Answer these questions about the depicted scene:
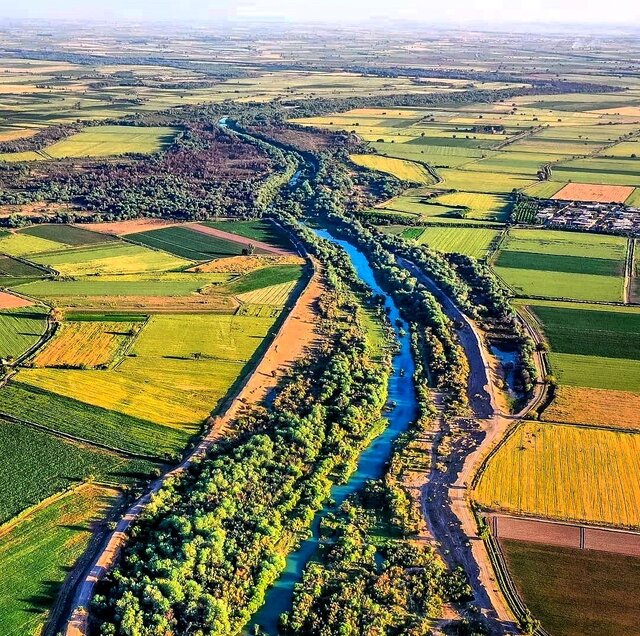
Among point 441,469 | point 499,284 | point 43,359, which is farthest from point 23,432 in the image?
point 499,284

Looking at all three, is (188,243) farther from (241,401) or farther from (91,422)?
(91,422)

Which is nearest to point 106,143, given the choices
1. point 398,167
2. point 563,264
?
point 398,167

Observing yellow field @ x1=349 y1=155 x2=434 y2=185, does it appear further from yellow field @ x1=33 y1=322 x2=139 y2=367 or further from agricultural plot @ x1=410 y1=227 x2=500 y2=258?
yellow field @ x1=33 y1=322 x2=139 y2=367

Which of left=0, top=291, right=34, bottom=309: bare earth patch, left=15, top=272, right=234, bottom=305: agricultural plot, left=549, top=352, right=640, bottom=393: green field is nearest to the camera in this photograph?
left=549, top=352, right=640, bottom=393: green field

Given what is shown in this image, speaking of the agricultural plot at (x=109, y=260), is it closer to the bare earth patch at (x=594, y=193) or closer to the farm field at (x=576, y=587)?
the farm field at (x=576, y=587)

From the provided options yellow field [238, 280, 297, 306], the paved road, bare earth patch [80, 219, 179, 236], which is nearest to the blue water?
the paved road

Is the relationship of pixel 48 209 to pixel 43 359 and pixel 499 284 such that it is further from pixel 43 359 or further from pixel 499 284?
pixel 499 284
